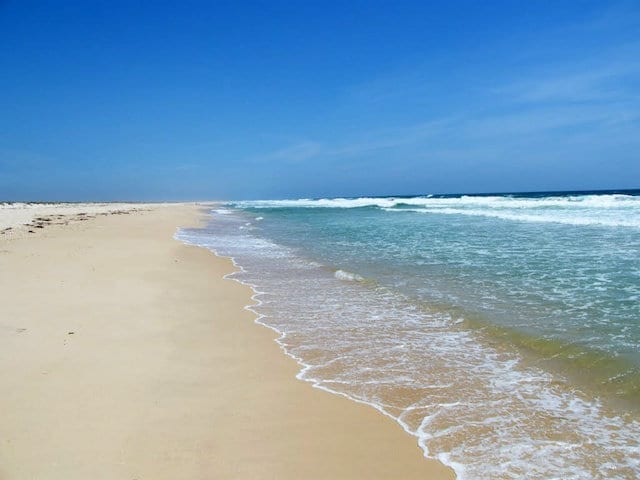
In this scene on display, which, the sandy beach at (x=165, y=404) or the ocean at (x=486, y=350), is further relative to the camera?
the ocean at (x=486, y=350)

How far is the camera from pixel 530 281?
841 cm

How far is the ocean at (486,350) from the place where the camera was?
3.17m

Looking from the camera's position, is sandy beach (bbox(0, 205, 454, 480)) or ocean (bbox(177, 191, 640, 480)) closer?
sandy beach (bbox(0, 205, 454, 480))

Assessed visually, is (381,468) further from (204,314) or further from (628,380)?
(204,314)

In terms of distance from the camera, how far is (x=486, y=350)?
511 cm

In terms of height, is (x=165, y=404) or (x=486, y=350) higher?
(x=165, y=404)

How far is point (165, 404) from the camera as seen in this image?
3693mm

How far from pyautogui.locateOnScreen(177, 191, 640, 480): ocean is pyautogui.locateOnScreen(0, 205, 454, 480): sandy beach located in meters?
0.35

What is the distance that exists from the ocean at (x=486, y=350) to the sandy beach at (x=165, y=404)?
0.35 metres

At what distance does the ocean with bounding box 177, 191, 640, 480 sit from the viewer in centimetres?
317

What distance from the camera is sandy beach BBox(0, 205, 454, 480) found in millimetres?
2869

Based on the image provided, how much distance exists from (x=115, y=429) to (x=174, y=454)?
0.58m

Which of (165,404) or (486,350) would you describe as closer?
(165,404)

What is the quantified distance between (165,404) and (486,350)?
3393 mm
